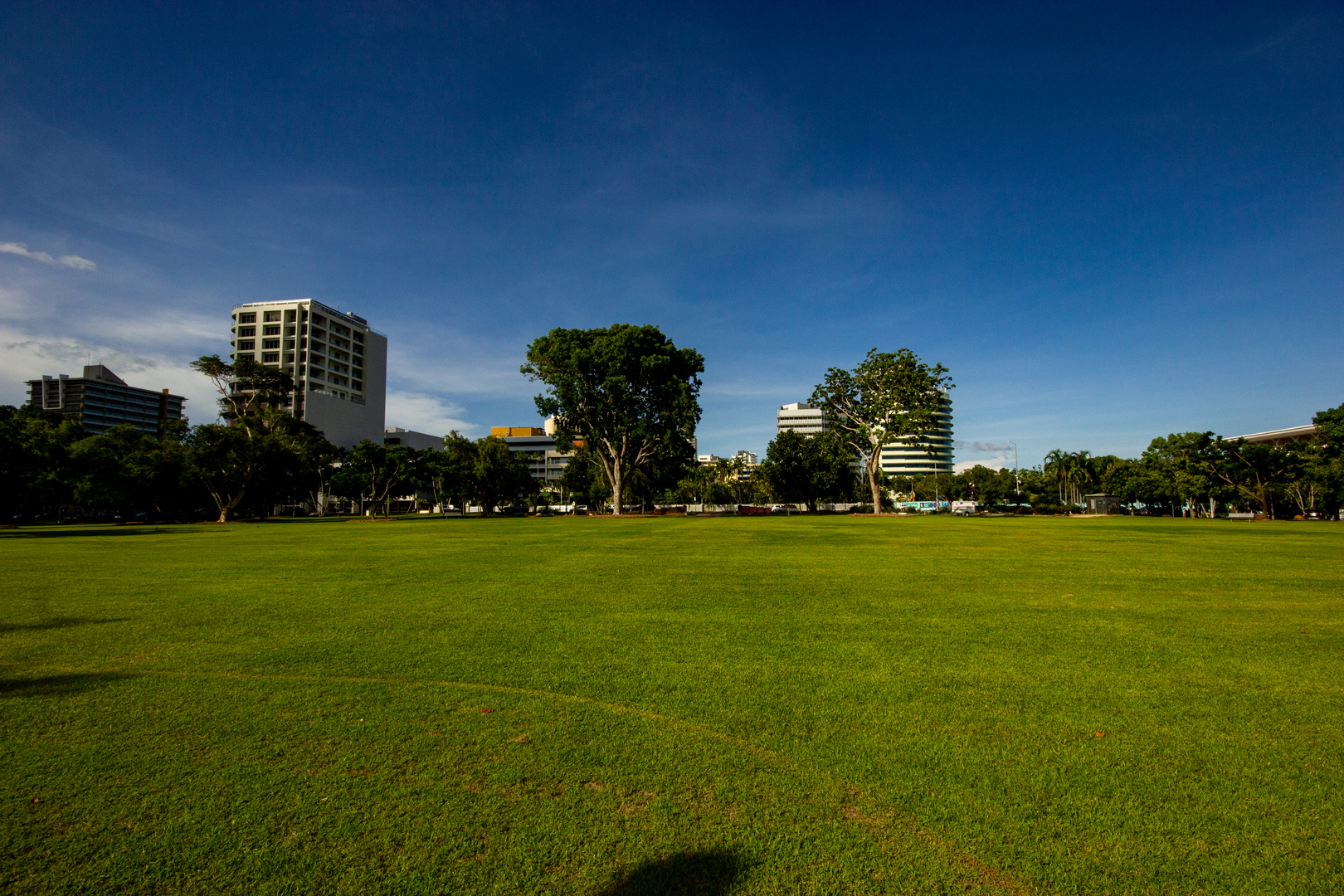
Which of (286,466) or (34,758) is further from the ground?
(286,466)

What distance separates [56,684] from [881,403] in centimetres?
6163

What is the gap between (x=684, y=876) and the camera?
10.1 feet

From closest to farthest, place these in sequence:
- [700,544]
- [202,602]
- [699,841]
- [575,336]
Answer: [699,841] < [202,602] < [700,544] < [575,336]

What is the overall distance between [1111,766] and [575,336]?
5684 centimetres

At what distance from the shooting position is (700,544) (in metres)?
23.6

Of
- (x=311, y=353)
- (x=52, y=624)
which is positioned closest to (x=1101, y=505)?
(x=52, y=624)

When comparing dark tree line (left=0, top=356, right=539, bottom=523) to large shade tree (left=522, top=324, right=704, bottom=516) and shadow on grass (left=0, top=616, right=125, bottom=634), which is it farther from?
shadow on grass (left=0, top=616, right=125, bottom=634)

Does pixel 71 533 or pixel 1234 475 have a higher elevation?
pixel 1234 475

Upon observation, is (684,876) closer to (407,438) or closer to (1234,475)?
(1234,475)

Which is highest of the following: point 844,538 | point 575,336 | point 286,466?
point 575,336

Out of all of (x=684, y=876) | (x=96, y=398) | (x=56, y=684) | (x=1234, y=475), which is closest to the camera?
(x=684, y=876)

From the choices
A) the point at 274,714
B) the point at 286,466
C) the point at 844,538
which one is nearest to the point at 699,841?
the point at 274,714

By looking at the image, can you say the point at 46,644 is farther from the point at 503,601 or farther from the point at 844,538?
the point at 844,538

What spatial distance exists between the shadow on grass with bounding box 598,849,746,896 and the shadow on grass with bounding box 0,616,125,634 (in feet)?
31.2
